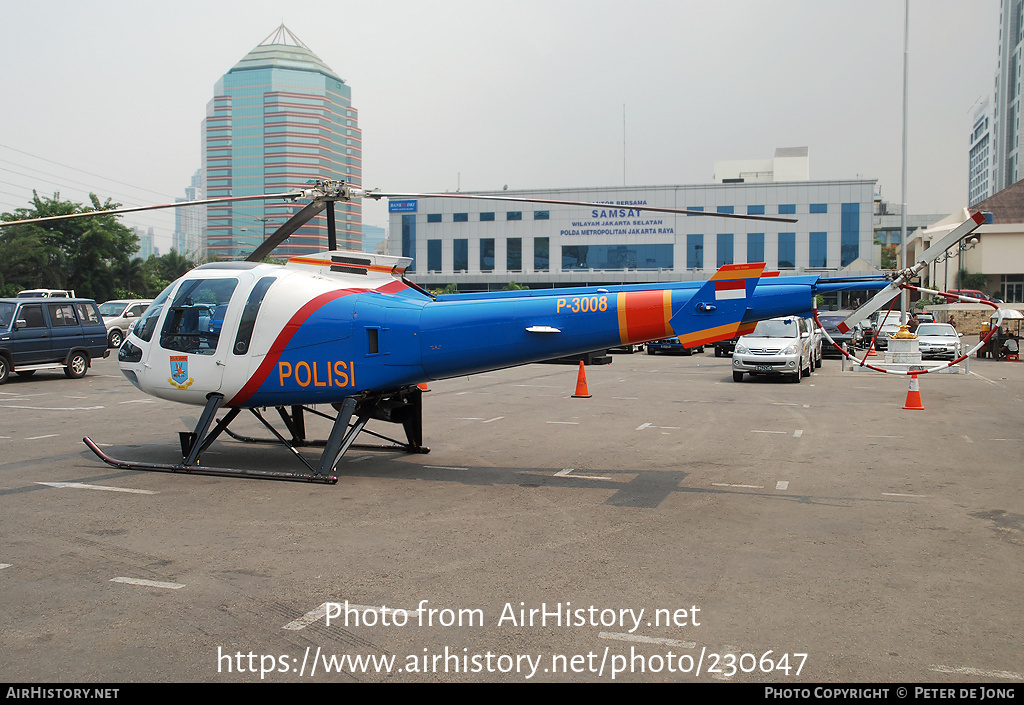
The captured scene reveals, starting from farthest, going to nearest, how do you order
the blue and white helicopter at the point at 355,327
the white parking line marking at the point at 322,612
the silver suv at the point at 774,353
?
the silver suv at the point at 774,353
the blue and white helicopter at the point at 355,327
the white parking line marking at the point at 322,612

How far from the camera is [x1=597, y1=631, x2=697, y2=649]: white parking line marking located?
4.33 meters

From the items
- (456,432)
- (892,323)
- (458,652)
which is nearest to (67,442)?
(456,432)

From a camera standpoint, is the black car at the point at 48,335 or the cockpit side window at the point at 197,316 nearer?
the cockpit side window at the point at 197,316

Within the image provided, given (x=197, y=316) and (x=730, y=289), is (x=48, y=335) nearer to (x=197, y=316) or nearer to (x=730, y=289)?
(x=197, y=316)

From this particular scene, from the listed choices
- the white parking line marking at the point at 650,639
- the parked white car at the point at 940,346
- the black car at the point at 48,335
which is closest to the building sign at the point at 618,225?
the parked white car at the point at 940,346

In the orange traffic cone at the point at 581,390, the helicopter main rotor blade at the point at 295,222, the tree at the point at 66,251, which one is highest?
the tree at the point at 66,251

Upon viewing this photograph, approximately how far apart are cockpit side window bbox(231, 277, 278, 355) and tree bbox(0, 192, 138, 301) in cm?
4498

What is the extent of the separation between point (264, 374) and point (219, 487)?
4.88 feet

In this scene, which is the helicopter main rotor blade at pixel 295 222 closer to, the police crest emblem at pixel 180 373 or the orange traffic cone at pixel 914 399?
the police crest emblem at pixel 180 373

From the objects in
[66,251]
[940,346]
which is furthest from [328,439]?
[66,251]

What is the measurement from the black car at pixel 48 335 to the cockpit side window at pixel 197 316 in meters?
11.9

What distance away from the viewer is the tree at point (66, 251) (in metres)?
46.1

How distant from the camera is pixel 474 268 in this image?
74.3 meters
